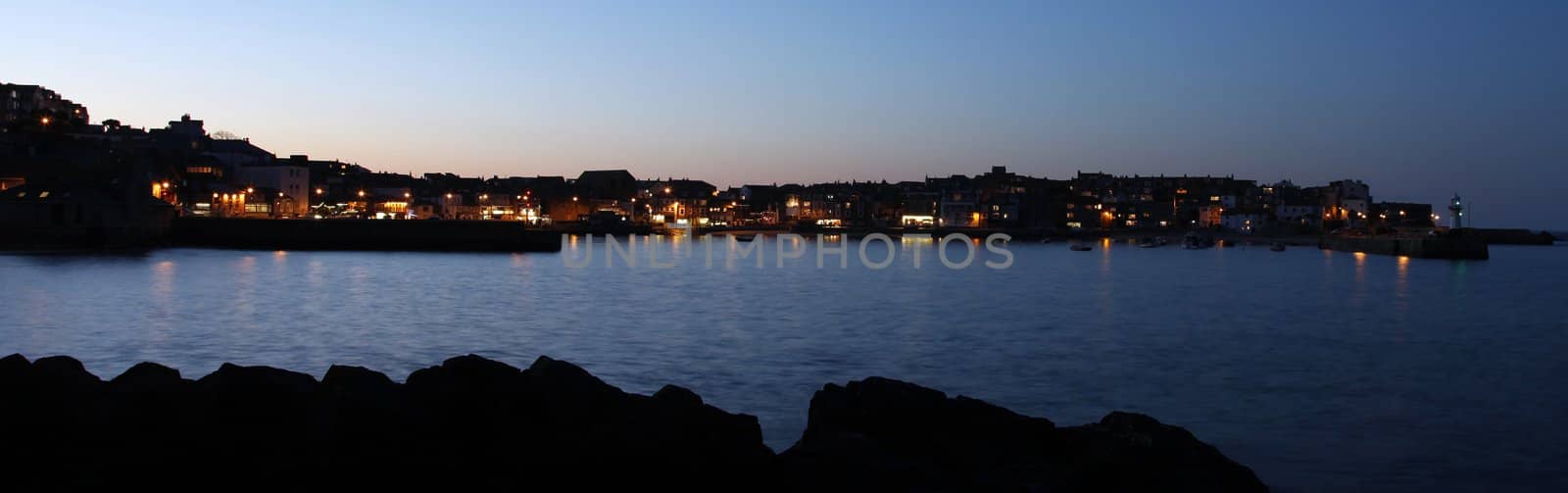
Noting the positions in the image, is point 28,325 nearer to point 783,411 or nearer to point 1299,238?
point 783,411

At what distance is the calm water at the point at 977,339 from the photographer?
45.9 ft

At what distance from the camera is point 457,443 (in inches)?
336

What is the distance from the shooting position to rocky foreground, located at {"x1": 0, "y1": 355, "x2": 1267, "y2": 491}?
8.06 metres

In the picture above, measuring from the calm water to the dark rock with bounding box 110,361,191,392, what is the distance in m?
5.87

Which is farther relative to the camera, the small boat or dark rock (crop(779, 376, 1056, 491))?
the small boat

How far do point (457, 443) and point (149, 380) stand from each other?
8.07ft

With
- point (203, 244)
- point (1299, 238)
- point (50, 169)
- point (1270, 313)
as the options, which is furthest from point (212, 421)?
point (1299, 238)

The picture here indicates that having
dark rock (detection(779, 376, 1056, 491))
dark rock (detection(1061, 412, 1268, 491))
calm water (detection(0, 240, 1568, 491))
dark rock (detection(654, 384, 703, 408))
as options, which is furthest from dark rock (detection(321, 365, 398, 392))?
dark rock (detection(1061, 412, 1268, 491))

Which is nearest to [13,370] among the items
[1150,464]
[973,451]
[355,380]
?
[355,380]

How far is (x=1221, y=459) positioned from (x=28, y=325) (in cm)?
2513

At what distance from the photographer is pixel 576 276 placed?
47.8m

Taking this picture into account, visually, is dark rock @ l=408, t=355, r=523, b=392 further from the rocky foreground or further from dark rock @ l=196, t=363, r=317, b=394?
dark rock @ l=196, t=363, r=317, b=394

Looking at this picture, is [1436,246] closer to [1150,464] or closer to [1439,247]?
[1439,247]

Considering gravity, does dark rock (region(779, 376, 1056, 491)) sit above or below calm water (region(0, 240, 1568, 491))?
above
